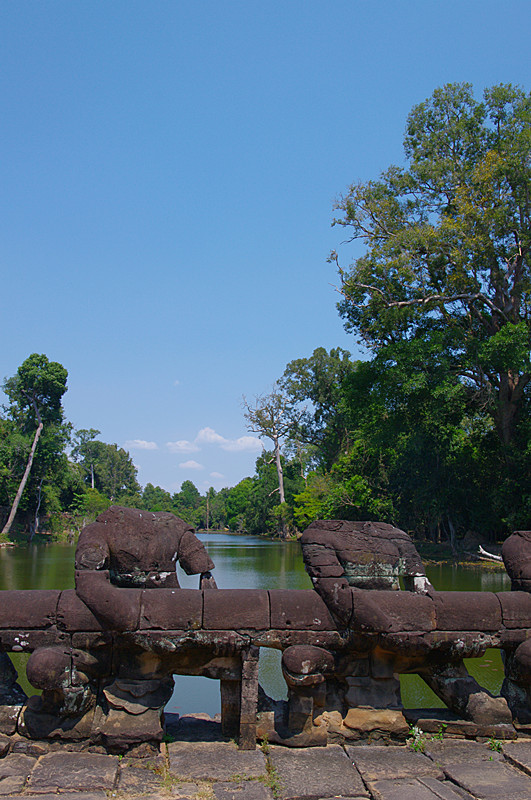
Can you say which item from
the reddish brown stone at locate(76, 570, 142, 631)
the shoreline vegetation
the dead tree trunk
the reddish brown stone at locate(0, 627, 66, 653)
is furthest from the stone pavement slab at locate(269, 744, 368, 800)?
the dead tree trunk

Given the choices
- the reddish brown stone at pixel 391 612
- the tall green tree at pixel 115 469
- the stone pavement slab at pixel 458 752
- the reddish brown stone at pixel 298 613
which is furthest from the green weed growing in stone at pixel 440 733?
the tall green tree at pixel 115 469

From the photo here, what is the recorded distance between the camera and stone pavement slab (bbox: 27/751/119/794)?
3.87 meters

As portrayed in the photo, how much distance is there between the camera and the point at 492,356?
19922 millimetres

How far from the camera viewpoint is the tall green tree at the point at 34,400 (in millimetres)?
39469

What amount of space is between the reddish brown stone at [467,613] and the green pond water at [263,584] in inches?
114

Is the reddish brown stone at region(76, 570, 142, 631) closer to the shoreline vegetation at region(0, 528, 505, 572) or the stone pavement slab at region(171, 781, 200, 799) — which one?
the stone pavement slab at region(171, 781, 200, 799)

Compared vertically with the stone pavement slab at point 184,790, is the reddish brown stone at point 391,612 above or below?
above

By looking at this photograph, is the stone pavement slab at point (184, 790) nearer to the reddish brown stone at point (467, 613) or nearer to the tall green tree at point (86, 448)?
the reddish brown stone at point (467, 613)

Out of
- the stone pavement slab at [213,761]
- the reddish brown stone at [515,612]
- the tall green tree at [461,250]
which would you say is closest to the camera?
the stone pavement slab at [213,761]

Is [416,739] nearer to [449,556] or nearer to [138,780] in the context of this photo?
[138,780]

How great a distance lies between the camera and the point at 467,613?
189 inches

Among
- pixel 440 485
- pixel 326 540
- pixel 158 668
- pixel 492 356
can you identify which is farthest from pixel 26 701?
pixel 440 485

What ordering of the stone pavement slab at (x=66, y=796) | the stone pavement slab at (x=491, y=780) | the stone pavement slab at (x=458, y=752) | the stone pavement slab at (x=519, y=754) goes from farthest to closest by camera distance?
the stone pavement slab at (x=458, y=752) < the stone pavement slab at (x=519, y=754) < the stone pavement slab at (x=491, y=780) < the stone pavement slab at (x=66, y=796)

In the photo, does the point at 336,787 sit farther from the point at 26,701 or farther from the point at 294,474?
the point at 294,474
